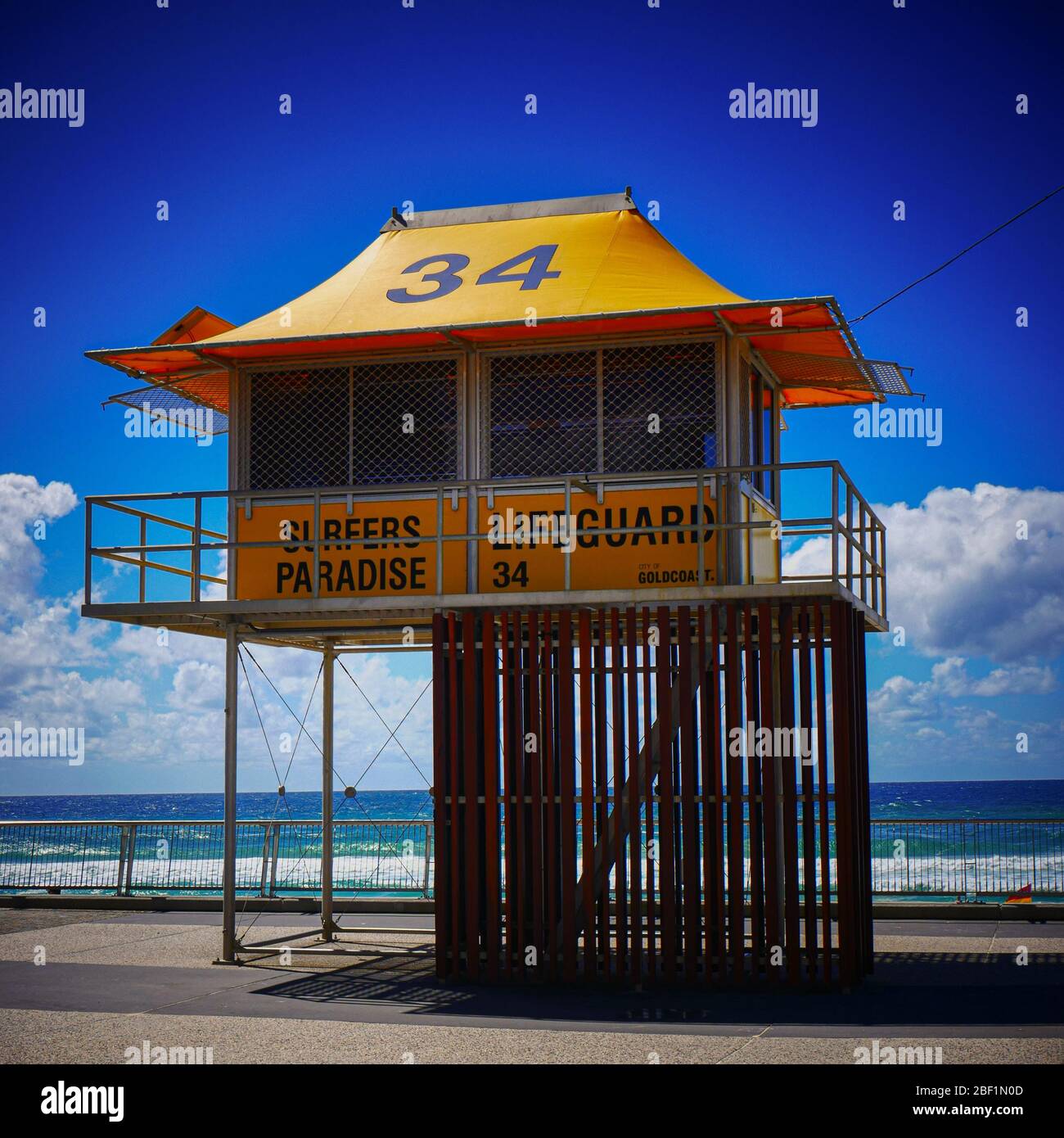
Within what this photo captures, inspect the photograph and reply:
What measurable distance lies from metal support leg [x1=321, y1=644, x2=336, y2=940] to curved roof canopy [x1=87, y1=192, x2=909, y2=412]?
4004 millimetres

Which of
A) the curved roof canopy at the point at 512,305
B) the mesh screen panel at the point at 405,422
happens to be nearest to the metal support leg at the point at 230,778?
the mesh screen panel at the point at 405,422

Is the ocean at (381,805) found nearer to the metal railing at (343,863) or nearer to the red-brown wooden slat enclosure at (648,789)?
the metal railing at (343,863)

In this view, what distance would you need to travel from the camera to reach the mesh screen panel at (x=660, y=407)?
1557cm

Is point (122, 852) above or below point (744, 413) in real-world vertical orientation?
below

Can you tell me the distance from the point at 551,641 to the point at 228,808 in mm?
4158

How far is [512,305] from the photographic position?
52.1 feet

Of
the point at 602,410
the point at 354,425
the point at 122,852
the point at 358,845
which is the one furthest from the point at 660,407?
the point at 358,845

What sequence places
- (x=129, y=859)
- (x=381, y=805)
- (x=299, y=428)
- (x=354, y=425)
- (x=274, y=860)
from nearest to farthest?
1. (x=354, y=425)
2. (x=299, y=428)
3. (x=274, y=860)
4. (x=129, y=859)
5. (x=381, y=805)

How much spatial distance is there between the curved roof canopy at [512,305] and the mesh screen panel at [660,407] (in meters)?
0.35

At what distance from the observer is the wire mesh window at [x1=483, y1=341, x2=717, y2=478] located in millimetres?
15586

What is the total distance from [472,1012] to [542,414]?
652 centimetres

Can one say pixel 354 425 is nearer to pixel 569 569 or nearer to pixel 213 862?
pixel 569 569

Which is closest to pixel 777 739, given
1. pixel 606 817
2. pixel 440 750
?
pixel 606 817

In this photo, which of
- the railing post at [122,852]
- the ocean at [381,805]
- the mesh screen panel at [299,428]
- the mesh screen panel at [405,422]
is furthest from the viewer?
the ocean at [381,805]
